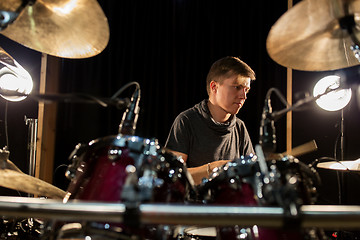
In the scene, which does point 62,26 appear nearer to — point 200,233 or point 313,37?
point 313,37

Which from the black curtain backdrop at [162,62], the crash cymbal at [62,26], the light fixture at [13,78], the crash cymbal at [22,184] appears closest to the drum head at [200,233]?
the crash cymbal at [22,184]

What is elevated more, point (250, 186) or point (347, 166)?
point (250, 186)

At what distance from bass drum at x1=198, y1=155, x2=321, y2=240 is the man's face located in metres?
1.08

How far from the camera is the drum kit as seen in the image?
29.0 inches

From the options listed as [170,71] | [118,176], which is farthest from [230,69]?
[118,176]

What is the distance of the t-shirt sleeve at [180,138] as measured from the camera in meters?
2.13

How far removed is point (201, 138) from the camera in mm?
2225

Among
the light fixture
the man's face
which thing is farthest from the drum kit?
the light fixture

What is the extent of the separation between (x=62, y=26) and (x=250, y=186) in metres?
1.00

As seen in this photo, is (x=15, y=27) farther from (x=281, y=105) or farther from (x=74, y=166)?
(x=281, y=105)

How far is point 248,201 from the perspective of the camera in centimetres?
111

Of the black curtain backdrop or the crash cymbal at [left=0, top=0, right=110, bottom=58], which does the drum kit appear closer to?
the crash cymbal at [left=0, top=0, right=110, bottom=58]

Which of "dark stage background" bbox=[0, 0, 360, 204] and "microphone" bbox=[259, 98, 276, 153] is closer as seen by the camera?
"microphone" bbox=[259, 98, 276, 153]

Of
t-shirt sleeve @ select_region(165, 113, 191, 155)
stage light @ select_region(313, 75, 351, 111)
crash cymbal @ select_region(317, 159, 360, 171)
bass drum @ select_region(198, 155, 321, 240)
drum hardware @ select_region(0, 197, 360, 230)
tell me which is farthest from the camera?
stage light @ select_region(313, 75, 351, 111)
